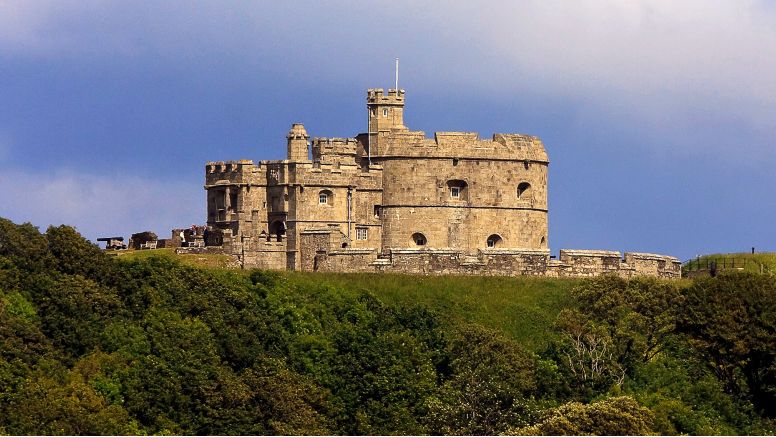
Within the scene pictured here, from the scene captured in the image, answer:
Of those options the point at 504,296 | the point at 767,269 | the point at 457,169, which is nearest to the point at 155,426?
the point at 504,296

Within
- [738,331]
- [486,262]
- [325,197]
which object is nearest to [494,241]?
[486,262]

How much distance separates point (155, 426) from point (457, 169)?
27327mm

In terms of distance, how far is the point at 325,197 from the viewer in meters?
98.1

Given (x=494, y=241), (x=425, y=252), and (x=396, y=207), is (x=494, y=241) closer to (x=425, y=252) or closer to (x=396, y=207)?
(x=396, y=207)

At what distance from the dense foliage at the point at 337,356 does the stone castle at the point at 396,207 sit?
530 cm

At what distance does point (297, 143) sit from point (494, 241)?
10.5 m

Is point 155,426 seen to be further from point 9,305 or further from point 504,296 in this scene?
point 504,296

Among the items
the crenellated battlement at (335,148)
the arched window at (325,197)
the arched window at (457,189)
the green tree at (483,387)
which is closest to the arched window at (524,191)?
Result: the arched window at (457,189)

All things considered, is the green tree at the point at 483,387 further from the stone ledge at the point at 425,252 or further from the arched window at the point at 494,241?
the arched window at the point at 494,241

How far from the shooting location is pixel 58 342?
8188cm

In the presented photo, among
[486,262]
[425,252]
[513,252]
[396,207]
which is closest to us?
[425,252]

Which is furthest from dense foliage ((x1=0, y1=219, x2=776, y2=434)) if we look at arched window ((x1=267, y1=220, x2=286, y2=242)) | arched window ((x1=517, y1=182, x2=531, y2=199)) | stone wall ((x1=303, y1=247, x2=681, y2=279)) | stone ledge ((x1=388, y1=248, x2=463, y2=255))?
arched window ((x1=517, y1=182, x2=531, y2=199))

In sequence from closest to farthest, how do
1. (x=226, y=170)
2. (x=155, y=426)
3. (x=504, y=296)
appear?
(x=155, y=426), (x=504, y=296), (x=226, y=170)

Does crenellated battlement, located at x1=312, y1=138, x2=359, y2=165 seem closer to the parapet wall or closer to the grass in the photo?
the parapet wall
